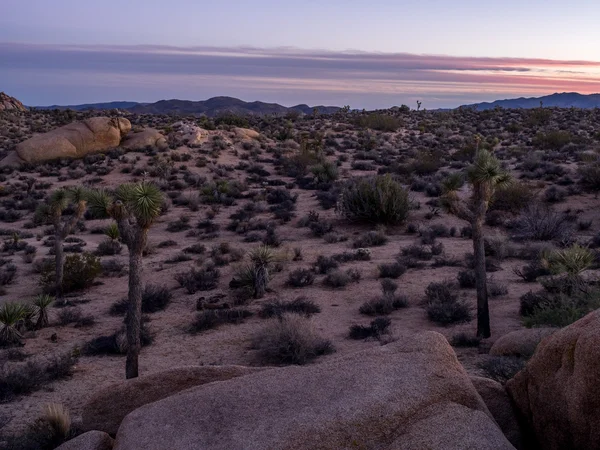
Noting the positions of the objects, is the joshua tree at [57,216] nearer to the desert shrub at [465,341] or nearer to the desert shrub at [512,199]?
the desert shrub at [465,341]

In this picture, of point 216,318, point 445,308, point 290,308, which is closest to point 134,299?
point 216,318

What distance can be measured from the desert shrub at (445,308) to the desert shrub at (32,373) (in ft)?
22.0

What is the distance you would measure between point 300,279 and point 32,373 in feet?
22.1

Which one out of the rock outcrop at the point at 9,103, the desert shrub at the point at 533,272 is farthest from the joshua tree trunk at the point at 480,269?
the rock outcrop at the point at 9,103

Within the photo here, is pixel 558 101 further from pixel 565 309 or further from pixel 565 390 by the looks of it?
pixel 565 390

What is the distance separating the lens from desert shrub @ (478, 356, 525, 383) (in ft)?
22.2

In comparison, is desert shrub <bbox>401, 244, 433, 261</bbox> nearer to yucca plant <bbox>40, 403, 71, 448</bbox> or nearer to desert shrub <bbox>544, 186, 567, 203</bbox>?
desert shrub <bbox>544, 186, 567, 203</bbox>

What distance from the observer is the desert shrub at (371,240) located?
1781cm

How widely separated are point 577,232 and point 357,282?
845cm

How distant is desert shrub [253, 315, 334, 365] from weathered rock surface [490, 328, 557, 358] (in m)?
2.81

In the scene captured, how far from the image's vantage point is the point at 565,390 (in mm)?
4098

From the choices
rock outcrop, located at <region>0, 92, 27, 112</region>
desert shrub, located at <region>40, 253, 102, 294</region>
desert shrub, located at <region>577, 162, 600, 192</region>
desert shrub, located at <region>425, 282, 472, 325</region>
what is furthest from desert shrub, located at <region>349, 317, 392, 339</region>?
rock outcrop, located at <region>0, 92, 27, 112</region>

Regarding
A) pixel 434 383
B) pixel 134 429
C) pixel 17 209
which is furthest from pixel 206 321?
pixel 17 209

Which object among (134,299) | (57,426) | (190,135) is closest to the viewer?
(57,426)
